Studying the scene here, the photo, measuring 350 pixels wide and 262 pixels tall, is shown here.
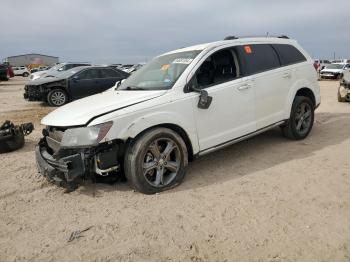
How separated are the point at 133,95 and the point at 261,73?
6.89 ft

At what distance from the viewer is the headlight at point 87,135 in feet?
13.1

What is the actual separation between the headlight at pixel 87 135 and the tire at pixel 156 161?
15.6 inches

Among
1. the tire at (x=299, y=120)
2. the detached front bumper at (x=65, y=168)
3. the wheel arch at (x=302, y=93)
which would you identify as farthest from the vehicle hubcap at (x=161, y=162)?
the tire at (x=299, y=120)

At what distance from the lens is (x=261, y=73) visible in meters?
5.56

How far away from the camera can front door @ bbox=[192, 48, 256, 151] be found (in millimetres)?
4797

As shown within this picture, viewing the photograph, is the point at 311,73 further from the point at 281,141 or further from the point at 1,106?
the point at 1,106

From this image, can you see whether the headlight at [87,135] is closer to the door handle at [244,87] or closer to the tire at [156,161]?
the tire at [156,161]

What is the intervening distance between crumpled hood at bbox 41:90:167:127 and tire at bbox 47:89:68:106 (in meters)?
8.44

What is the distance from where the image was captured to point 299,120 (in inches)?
253

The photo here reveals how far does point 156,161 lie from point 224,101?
1316 mm

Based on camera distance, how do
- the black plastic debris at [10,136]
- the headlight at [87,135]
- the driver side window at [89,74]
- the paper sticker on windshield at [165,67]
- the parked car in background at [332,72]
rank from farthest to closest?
the parked car in background at [332,72], the driver side window at [89,74], the black plastic debris at [10,136], the paper sticker on windshield at [165,67], the headlight at [87,135]

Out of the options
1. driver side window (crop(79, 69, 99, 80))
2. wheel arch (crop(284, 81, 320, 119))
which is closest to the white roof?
wheel arch (crop(284, 81, 320, 119))

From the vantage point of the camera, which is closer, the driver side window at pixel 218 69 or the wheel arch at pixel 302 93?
the driver side window at pixel 218 69

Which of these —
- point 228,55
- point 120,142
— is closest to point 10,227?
point 120,142
